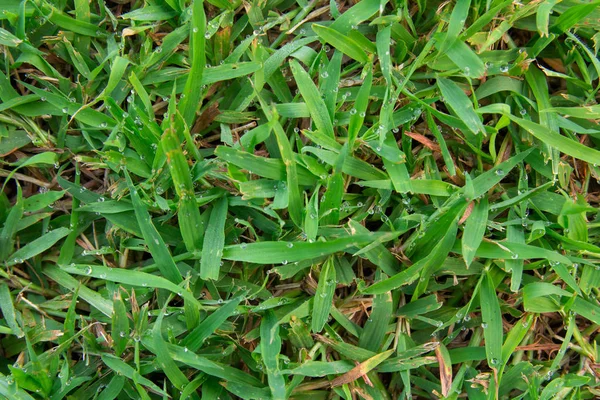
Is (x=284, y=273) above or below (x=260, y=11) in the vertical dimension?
below

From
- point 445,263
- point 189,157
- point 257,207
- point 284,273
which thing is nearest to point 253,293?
point 284,273

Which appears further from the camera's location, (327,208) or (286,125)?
(286,125)

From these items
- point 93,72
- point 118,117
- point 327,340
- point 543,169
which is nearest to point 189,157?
point 118,117

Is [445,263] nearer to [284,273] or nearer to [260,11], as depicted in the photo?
[284,273]

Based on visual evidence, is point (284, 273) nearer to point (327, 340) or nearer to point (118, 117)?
point (327, 340)

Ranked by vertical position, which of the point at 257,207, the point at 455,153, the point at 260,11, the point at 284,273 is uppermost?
the point at 260,11

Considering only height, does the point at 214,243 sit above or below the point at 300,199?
below
